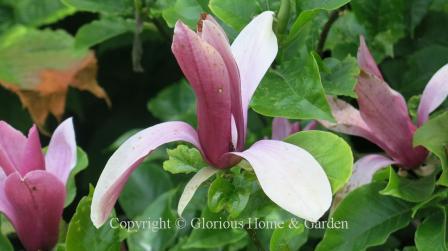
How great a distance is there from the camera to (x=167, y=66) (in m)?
1.42

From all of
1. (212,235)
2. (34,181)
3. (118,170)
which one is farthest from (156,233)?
(118,170)

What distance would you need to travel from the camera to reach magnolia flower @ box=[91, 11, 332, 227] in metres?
0.59

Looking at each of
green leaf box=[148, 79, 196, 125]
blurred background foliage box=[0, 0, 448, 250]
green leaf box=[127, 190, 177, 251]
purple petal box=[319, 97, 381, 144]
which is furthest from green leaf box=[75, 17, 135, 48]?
purple petal box=[319, 97, 381, 144]

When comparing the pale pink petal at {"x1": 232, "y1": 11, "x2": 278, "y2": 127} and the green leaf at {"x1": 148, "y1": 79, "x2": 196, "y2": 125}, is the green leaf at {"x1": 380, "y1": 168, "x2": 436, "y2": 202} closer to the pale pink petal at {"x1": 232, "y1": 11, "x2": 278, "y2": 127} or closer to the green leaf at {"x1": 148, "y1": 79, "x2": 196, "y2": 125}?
the pale pink petal at {"x1": 232, "y1": 11, "x2": 278, "y2": 127}

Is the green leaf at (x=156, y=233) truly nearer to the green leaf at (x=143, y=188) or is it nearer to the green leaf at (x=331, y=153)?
the green leaf at (x=143, y=188)

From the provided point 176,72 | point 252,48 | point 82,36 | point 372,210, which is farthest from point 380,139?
point 176,72

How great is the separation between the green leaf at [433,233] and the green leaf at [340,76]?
14 centimetres

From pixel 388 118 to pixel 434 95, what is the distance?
0.05m

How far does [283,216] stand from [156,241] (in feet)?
0.58

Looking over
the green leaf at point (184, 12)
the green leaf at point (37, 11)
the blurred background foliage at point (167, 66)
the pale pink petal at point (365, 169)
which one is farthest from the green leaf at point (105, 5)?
the pale pink petal at point (365, 169)

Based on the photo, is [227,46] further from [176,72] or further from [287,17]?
[176,72]

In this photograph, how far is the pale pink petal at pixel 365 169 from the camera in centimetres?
79

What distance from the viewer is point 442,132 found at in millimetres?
723

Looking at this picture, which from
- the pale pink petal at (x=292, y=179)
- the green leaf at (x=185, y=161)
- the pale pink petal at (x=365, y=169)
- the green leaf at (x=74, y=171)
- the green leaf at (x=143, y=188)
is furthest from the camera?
the green leaf at (x=143, y=188)
